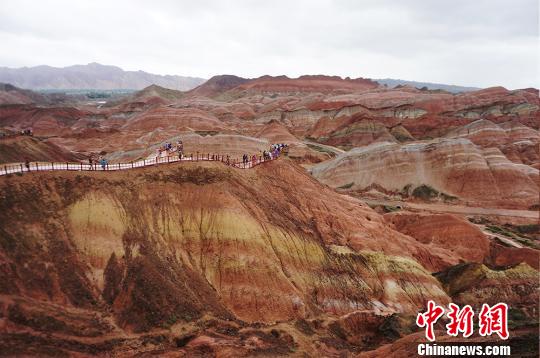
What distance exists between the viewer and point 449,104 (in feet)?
443

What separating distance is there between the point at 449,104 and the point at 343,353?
125 meters

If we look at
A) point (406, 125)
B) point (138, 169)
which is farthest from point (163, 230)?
point (406, 125)

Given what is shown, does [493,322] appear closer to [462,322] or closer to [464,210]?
[462,322]

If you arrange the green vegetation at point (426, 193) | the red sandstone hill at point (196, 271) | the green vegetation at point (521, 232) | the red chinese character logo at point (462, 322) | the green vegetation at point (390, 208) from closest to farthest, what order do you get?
1. the red chinese character logo at point (462, 322)
2. the red sandstone hill at point (196, 271)
3. the green vegetation at point (521, 232)
4. the green vegetation at point (390, 208)
5. the green vegetation at point (426, 193)

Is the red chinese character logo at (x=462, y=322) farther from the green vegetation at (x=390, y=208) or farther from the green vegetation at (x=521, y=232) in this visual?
the green vegetation at (x=390, y=208)

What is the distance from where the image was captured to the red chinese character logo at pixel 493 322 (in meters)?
19.5

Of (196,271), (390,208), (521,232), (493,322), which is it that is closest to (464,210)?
(521,232)

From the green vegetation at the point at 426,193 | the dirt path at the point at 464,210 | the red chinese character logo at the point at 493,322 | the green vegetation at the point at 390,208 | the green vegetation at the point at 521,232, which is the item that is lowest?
the green vegetation at the point at 521,232

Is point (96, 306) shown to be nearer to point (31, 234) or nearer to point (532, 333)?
point (31, 234)

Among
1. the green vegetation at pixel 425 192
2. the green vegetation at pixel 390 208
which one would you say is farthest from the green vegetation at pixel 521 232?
the green vegetation at pixel 425 192

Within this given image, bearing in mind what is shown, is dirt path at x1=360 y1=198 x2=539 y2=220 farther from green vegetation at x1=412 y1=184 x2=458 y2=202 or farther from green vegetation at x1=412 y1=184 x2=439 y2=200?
green vegetation at x1=412 y1=184 x2=439 y2=200

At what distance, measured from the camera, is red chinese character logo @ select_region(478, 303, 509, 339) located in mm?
19453

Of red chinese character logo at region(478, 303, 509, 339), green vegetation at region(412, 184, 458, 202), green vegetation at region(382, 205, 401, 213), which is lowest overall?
green vegetation at region(382, 205, 401, 213)

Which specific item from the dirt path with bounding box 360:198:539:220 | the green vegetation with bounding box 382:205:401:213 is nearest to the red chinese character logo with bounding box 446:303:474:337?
the green vegetation with bounding box 382:205:401:213
